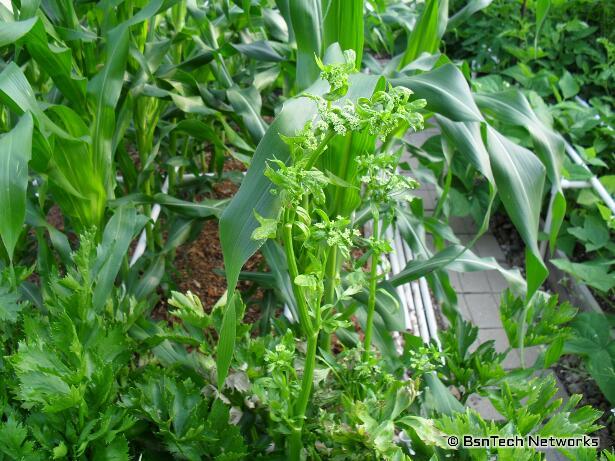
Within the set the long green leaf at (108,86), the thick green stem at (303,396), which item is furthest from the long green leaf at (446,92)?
the long green leaf at (108,86)

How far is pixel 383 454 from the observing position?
1.06 m

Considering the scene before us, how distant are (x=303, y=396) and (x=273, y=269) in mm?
549

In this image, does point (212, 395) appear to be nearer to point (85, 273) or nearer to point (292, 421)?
point (292, 421)

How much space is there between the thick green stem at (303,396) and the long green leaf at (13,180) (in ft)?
1.76

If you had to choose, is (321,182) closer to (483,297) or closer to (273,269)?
(273,269)

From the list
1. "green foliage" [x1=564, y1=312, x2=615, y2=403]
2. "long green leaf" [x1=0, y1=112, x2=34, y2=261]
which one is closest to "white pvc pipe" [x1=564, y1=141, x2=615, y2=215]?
"green foliage" [x1=564, y1=312, x2=615, y2=403]

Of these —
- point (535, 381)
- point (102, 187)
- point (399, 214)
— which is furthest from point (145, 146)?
point (535, 381)

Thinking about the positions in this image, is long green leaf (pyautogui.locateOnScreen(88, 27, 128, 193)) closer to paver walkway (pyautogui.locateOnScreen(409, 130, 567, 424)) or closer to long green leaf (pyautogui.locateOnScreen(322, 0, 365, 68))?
long green leaf (pyautogui.locateOnScreen(322, 0, 365, 68))

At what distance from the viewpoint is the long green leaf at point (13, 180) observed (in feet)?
3.66

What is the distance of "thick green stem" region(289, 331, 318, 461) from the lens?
105cm

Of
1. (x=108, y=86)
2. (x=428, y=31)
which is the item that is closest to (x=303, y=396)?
(x=108, y=86)

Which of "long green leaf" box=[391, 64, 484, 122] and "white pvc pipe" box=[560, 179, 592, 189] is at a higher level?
"long green leaf" box=[391, 64, 484, 122]

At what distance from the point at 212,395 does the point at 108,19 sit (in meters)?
1.05

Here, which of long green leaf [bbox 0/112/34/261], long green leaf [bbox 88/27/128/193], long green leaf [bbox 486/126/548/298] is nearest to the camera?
long green leaf [bbox 0/112/34/261]
